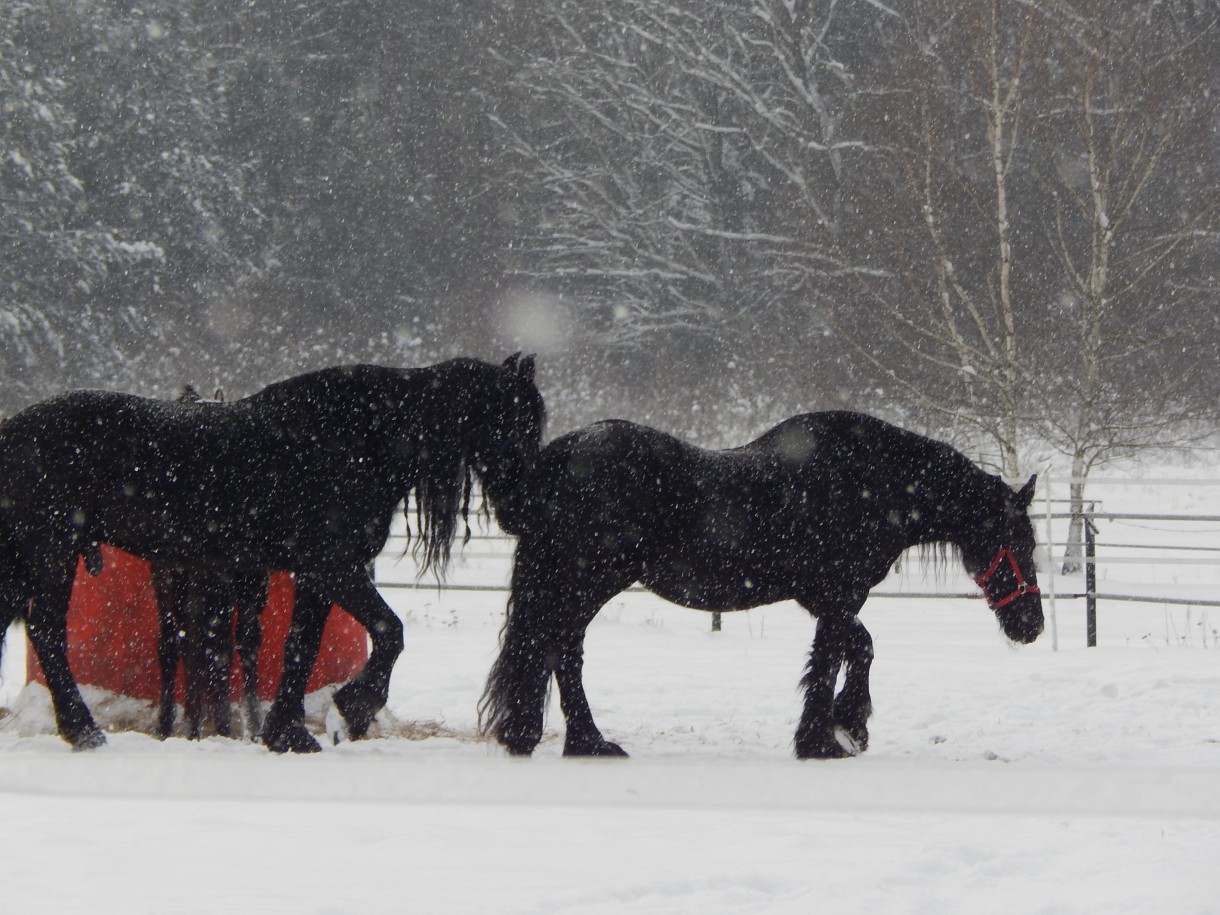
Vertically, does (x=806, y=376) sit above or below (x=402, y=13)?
below

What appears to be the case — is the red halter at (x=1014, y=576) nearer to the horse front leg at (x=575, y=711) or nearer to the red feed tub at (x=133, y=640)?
the horse front leg at (x=575, y=711)

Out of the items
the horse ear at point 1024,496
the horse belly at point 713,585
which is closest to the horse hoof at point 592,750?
the horse belly at point 713,585

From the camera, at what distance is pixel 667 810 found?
4.54 m

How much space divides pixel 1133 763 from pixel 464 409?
3.36m

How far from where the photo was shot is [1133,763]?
20.4 ft

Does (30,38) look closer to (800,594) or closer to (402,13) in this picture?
(402,13)

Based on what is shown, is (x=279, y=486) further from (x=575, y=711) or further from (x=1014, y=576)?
(x=1014, y=576)

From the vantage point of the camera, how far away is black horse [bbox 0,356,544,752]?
577 cm

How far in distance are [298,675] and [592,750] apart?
4.22 feet

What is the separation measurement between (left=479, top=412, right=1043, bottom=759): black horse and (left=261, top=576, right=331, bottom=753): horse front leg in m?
0.75

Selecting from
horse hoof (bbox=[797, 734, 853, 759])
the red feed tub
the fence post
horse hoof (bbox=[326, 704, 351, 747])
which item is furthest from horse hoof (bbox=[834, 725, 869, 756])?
the fence post

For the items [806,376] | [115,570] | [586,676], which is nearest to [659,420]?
[806,376]

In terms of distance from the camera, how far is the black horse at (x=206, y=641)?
6.47m

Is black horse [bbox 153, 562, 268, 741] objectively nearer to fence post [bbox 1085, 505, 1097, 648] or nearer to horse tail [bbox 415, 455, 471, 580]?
horse tail [bbox 415, 455, 471, 580]
